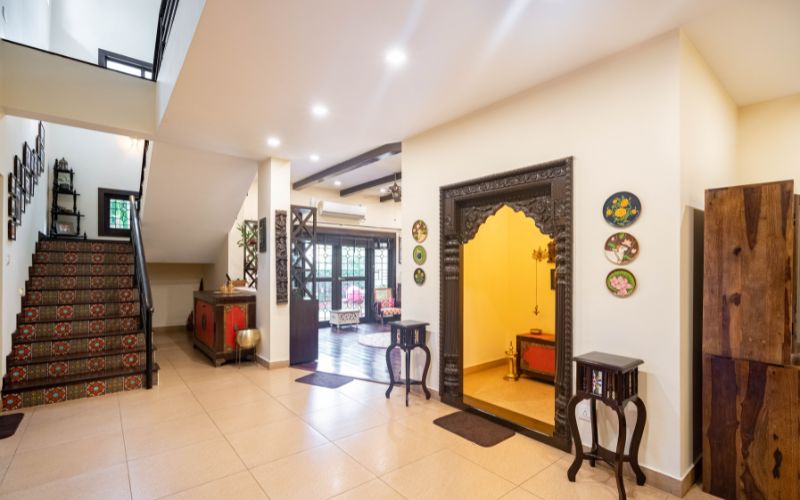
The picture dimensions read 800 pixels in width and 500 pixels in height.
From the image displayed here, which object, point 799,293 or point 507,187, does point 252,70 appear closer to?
point 507,187

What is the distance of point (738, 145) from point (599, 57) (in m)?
1.79

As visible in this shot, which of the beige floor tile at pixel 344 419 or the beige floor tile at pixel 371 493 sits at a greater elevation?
the beige floor tile at pixel 371 493

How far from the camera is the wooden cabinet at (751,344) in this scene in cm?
215

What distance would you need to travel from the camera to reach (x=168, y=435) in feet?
10.1

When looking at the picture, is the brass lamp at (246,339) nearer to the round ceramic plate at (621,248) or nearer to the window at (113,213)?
the window at (113,213)

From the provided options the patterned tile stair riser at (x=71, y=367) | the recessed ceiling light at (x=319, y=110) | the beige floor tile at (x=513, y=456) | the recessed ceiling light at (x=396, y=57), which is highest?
the recessed ceiling light at (x=396, y=57)

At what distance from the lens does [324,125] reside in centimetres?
389

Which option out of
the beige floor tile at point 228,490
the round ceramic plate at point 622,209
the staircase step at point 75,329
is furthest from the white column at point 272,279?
the round ceramic plate at point 622,209

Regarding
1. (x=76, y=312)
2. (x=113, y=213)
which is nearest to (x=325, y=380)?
(x=76, y=312)

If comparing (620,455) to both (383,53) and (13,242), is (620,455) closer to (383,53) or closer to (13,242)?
(383,53)

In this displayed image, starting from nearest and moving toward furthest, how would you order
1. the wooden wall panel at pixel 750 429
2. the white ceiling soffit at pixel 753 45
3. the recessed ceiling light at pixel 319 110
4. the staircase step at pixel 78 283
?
the wooden wall panel at pixel 750 429
the white ceiling soffit at pixel 753 45
the recessed ceiling light at pixel 319 110
the staircase step at pixel 78 283

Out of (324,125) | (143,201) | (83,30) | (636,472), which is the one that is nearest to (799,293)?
(636,472)

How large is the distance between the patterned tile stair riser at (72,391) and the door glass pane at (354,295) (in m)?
5.04

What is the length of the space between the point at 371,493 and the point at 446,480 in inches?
19.5
